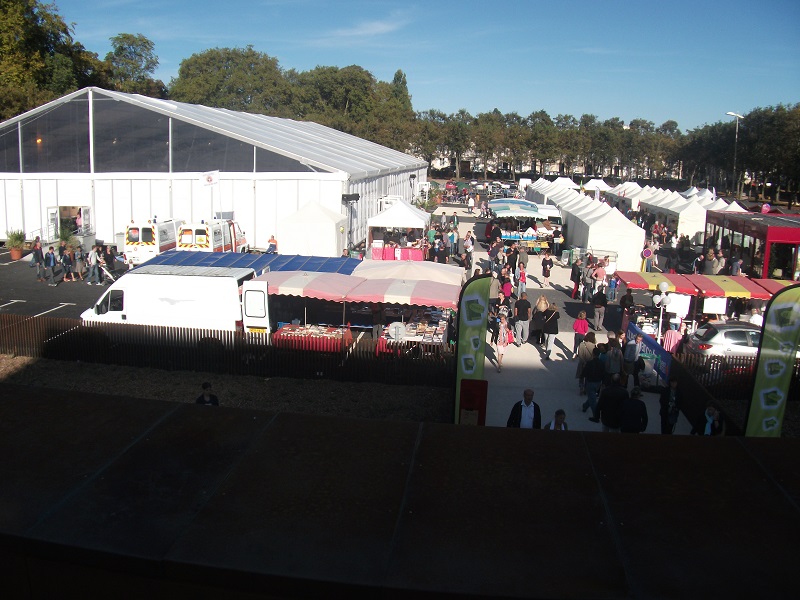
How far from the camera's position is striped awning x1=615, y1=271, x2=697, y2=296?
15.6 m

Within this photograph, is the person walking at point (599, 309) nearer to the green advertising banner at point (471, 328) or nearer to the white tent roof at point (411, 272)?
the white tent roof at point (411, 272)

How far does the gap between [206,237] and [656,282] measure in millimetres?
14187

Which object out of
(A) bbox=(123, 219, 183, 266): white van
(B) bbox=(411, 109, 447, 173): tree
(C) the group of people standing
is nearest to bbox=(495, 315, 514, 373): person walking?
(A) bbox=(123, 219, 183, 266): white van

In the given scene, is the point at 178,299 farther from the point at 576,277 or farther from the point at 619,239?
the point at 619,239

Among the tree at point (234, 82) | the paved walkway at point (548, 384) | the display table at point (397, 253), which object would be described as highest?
the tree at point (234, 82)

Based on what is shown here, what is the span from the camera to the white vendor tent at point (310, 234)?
22.5m

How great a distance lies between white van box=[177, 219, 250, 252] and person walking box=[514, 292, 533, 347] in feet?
36.3

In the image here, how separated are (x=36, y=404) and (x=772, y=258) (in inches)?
883

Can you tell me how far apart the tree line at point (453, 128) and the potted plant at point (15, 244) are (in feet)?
85.3

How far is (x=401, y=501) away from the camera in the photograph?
12.3 ft

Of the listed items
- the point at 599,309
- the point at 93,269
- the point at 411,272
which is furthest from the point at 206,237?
the point at 599,309

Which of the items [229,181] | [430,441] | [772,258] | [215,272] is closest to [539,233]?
[772,258]

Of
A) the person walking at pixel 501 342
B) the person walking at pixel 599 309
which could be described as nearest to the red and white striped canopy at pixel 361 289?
the person walking at pixel 501 342

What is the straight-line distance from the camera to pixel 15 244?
25.5m
